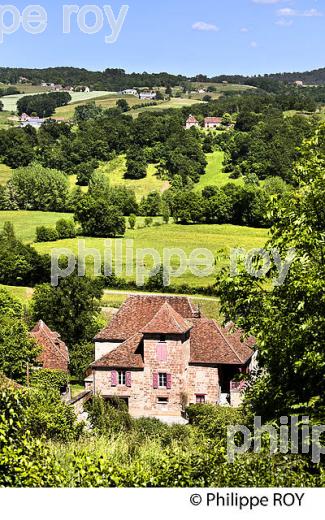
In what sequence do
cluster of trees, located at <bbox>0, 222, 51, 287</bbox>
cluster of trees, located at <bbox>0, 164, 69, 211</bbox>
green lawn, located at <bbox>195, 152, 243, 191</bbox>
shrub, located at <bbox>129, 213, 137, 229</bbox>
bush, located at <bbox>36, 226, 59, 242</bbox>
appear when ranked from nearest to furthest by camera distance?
1. cluster of trees, located at <bbox>0, 222, 51, 287</bbox>
2. bush, located at <bbox>36, 226, 59, 242</bbox>
3. shrub, located at <bbox>129, 213, 137, 229</bbox>
4. cluster of trees, located at <bbox>0, 164, 69, 211</bbox>
5. green lawn, located at <bbox>195, 152, 243, 191</bbox>

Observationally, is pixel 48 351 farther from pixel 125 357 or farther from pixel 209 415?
pixel 209 415

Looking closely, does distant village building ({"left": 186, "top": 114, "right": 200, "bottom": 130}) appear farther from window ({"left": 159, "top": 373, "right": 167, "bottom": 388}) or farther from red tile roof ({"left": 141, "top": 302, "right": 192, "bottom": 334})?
window ({"left": 159, "top": 373, "right": 167, "bottom": 388})

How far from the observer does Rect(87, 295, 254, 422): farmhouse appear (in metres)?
38.8

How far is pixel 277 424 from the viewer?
1441 centimetres

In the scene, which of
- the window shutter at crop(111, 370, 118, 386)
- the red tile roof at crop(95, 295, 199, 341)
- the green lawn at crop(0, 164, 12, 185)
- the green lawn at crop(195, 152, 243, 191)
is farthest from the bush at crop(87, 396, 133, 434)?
the green lawn at crop(0, 164, 12, 185)

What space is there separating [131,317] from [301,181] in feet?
90.1

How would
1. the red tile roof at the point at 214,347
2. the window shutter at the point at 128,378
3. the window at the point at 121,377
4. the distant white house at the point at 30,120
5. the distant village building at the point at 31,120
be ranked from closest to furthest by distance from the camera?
the window shutter at the point at 128,378 < the red tile roof at the point at 214,347 < the window at the point at 121,377 < the distant white house at the point at 30,120 < the distant village building at the point at 31,120

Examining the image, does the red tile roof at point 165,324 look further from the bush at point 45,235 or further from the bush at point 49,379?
the bush at point 45,235

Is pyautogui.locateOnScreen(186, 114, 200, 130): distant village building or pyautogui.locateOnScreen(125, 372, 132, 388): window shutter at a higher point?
pyautogui.locateOnScreen(186, 114, 200, 130): distant village building

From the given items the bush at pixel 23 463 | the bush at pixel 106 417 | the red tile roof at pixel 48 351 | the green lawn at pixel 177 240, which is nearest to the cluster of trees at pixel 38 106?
the green lawn at pixel 177 240

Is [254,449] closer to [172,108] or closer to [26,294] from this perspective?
[26,294]

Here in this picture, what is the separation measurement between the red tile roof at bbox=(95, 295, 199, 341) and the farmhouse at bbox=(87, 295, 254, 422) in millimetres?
317

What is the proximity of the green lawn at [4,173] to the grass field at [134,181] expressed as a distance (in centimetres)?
1583

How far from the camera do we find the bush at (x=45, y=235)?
3420 inches
